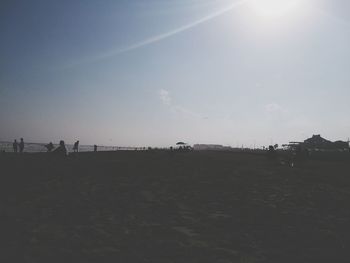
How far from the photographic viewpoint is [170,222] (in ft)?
32.0

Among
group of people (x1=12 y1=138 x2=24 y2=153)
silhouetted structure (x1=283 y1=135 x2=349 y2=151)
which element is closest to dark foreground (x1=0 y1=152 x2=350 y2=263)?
group of people (x1=12 y1=138 x2=24 y2=153)

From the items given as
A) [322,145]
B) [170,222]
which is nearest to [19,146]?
[170,222]

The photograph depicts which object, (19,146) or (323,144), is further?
(323,144)

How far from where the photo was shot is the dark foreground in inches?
287

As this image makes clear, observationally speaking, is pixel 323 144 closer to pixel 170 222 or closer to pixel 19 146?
pixel 19 146

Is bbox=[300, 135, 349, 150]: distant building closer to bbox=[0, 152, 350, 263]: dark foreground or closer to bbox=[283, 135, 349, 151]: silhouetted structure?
bbox=[283, 135, 349, 151]: silhouetted structure

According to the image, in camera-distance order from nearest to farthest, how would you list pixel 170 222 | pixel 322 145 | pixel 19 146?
1. pixel 170 222
2. pixel 19 146
3. pixel 322 145

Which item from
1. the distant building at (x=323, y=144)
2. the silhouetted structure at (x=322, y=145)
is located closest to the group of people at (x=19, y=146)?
the silhouetted structure at (x=322, y=145)

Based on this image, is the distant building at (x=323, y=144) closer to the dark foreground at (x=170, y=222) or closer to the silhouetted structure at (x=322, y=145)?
the silhouetted structure at (x=322, y=145)

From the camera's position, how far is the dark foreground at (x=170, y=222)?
730 cm

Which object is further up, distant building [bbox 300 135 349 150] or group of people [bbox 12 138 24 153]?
distant building [bbox 300 135 349 150]

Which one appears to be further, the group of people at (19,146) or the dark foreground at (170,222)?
the group of people at (19,146)

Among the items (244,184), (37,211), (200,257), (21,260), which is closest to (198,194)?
(244,184)

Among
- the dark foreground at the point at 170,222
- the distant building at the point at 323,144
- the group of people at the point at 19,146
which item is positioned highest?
the distant building at the point at 323,144
